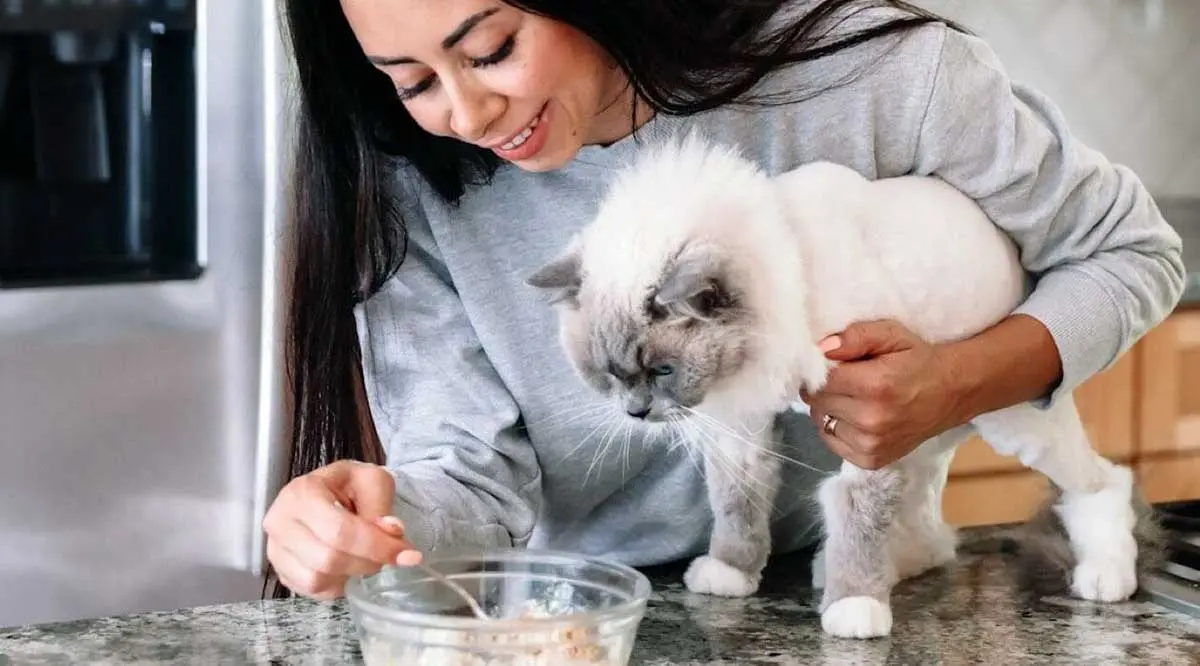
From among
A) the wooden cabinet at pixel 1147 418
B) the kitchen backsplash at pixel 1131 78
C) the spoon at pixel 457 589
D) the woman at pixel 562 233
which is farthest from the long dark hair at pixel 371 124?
the kitchen backsplash at pixel 1131 78

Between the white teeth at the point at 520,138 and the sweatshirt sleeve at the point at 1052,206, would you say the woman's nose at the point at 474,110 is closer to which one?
the white teeth at the point at 520,138

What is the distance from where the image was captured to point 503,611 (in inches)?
40.9

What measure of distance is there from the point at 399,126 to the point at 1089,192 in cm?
62

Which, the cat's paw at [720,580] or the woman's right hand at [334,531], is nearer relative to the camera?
the woman's right hand at [334,531]

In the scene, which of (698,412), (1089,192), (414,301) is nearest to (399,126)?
(414,301)

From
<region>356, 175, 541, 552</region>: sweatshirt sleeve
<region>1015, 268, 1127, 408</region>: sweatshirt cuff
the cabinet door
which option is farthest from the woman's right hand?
the cabinet door

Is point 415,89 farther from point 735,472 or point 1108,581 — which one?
point 1108,581

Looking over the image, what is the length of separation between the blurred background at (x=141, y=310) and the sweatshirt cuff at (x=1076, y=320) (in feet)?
1.78

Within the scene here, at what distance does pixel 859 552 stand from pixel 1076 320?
0.87 ft

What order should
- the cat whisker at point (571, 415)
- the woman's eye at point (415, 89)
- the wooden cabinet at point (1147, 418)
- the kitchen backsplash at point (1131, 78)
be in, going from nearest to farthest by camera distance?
the woman's eye at point (415, 89)
the cat whisker at point (571, 415)
the wooden cabinet at point (1147, 418)
the kitchen backsplash at point (1131, 78)

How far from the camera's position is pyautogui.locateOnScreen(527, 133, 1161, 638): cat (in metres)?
1.04

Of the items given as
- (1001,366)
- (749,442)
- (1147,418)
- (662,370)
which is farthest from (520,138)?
(1147,418)

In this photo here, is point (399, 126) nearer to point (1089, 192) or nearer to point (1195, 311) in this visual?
point (1089, 192)

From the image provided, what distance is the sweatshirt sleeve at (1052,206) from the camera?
3.62ft
